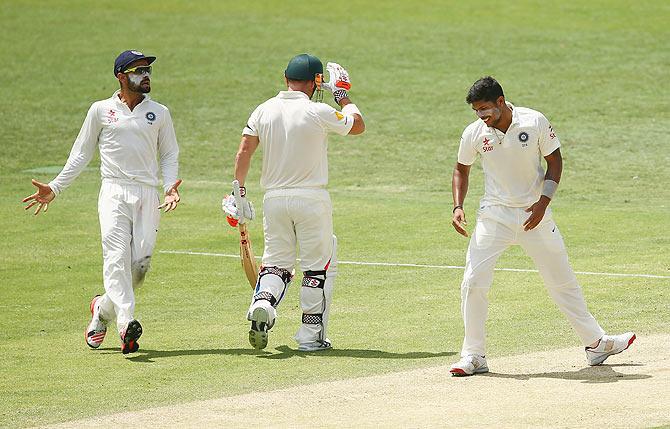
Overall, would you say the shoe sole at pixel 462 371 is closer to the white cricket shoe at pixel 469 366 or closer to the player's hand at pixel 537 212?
the white cricket shoe at pixel 469 366

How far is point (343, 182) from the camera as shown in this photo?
889 inches

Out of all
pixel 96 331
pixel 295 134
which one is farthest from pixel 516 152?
pixel 96 331

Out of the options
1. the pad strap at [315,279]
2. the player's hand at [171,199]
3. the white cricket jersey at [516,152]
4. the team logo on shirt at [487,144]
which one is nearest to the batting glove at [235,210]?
the player's hand at [171,199]

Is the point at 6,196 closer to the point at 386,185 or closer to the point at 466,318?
the point at 386,185

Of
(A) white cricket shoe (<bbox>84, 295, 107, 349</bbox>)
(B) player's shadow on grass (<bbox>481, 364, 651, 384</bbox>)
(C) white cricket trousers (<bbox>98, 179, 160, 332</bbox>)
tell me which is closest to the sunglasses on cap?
(C) white cricket trousers (<bbox>98, 179, 160, 332</bbox>)

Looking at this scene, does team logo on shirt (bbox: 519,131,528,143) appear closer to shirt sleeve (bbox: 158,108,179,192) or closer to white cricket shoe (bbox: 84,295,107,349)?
shirt sleeve (bbox: 158,108,179,192)

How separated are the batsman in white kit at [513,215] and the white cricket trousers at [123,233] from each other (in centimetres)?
289

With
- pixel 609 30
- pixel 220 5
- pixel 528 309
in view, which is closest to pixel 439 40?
pixel 609 30

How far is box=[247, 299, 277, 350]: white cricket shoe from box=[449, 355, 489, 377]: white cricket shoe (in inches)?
62.7

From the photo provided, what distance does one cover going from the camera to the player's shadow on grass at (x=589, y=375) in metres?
9.87

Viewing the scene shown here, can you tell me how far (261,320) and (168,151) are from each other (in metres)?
2.02

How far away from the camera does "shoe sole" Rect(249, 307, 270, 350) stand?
10.9 metres

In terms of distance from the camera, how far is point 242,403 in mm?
9430

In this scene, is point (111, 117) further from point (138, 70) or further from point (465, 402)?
point (465, 402)
